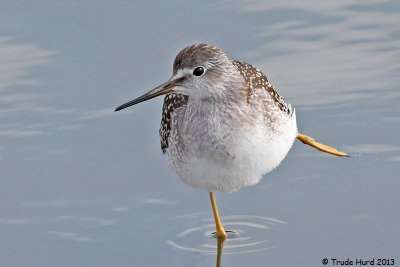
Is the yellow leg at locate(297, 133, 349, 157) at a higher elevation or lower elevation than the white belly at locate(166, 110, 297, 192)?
higher

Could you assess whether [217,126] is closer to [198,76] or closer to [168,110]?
[198,76]

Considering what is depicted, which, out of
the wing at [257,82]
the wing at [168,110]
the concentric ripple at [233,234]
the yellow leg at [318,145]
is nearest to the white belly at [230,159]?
the wing at [168,110]

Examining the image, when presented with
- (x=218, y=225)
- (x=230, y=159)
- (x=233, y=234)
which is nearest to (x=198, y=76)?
(x=230, y=159)

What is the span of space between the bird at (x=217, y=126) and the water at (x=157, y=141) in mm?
995

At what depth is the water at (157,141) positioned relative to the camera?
463 inches

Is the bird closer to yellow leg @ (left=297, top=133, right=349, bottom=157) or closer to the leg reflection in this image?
the leg reflection

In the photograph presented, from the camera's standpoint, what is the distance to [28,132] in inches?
543

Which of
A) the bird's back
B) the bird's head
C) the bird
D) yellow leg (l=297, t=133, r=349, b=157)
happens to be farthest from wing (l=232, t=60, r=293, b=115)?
yellow leg (l=297, t=133, r=349, b=157)

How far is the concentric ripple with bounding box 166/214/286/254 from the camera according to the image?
1173cm

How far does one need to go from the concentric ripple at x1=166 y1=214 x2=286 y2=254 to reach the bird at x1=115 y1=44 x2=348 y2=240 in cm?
79

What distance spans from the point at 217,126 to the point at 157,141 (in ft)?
8.98

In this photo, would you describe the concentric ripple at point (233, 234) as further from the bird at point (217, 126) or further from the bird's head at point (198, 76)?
the bird's head at point (198, 76)

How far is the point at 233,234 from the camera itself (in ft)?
39.5

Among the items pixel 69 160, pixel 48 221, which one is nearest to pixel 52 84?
pixel 69 160
